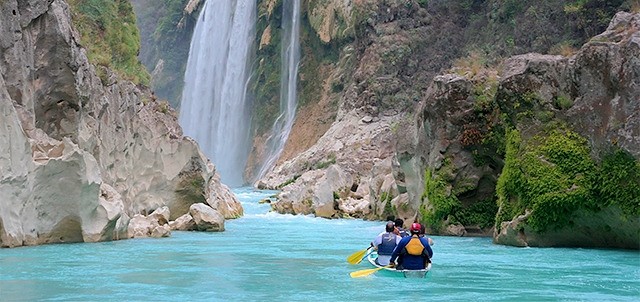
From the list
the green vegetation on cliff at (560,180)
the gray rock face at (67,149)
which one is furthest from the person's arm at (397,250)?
the gray rock face at (67,149)

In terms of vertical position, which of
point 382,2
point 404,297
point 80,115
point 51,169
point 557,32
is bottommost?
point 404,297

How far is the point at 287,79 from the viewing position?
Answer: 7406 cm

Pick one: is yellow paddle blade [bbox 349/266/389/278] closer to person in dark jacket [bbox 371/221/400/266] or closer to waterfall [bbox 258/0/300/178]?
person in dark jacket [bbox 371/221/400/266]

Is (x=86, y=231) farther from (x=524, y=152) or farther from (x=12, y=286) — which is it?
Answer: (x=524, y=152)

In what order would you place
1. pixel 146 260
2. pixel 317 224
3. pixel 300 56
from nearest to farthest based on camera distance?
pixel 146 260, pixel 317 224, pixel 300 56

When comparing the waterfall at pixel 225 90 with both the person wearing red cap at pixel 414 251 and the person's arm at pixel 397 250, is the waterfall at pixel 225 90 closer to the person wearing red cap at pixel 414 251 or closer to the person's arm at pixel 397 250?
the person's arm at pixel 397 250

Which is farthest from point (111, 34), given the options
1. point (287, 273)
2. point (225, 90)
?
point (225, 90)

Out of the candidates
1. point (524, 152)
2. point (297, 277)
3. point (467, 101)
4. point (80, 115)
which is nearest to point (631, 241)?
point (524, 152)

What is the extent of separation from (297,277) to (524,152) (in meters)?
9.10

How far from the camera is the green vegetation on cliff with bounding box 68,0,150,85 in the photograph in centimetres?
3416

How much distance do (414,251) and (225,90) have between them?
64236 millimetres

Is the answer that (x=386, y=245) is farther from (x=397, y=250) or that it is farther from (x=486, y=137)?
(x=486, y=137)

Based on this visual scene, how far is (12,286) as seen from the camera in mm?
14219

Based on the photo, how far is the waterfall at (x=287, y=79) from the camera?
71562 millimetres
